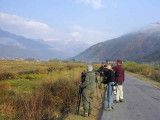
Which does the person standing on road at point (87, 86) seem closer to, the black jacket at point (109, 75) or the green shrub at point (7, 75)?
the black jacket at point (109, 75)

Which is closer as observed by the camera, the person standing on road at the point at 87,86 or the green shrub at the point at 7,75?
the person standing on road at the point at 87,86

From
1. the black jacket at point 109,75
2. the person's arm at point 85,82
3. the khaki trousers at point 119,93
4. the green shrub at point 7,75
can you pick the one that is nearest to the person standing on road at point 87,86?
the person's arm at point 85,82

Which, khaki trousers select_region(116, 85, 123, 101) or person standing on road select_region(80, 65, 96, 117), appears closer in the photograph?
person standing on road select_region(80, 65, 96, 117)

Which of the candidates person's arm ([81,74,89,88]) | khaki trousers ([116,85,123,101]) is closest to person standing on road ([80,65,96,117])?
person's arm ([81,74,89,88])

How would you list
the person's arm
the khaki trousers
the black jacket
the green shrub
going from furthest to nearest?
1. the green shrub
2. the khaki trousers
3. the black jacket
4. the person's arm

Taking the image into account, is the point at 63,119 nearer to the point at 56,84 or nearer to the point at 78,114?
the point at 78,114

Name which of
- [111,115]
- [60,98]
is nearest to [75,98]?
[60,98]

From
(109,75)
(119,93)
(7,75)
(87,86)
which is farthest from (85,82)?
(7,75)

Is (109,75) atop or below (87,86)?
atop

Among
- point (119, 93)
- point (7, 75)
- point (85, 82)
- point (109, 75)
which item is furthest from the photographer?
point (7, 75)

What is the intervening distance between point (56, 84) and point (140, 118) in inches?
198

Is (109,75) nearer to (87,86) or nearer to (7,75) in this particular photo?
(87,86)

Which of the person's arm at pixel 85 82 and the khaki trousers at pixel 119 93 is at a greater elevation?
the person's arm at pixel 85 82

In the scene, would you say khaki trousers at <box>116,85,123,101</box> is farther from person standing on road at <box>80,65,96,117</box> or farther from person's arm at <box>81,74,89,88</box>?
person's arm at <box>81,74,89,88</box>
